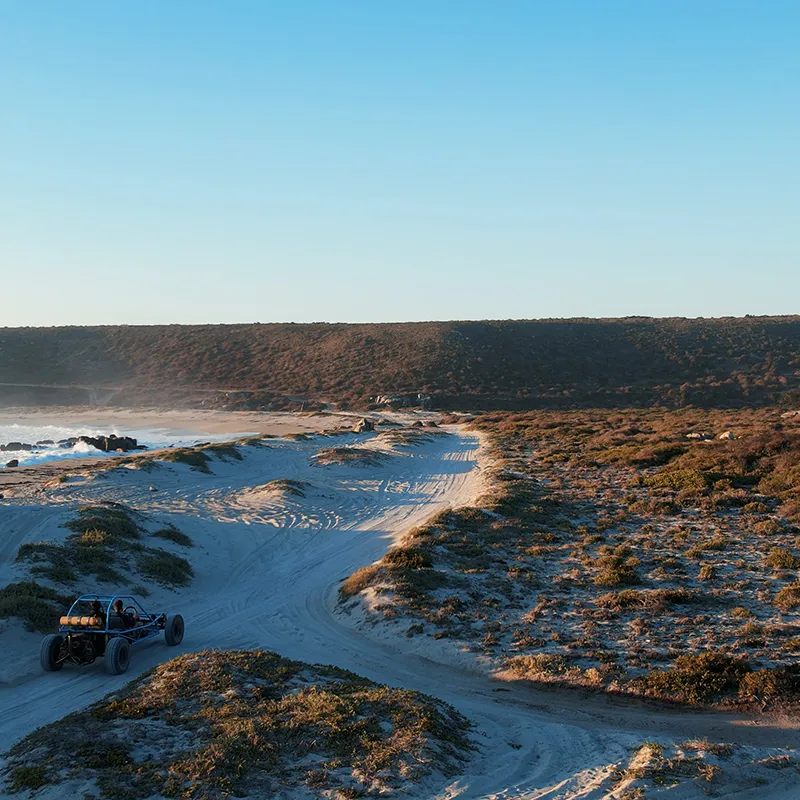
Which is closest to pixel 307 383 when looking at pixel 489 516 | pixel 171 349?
pixel 171 349

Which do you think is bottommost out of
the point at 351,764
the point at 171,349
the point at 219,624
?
the point at 219,624

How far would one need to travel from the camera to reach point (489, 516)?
950 inches

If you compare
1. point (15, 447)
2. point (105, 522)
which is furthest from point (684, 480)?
point (15, 447)

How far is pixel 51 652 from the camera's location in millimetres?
12289

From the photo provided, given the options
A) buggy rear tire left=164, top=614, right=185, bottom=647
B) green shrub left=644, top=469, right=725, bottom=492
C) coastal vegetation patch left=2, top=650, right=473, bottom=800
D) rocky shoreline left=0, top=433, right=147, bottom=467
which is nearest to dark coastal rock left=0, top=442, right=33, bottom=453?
rocky shoreline left=0, top=433, right=147, bottom=467

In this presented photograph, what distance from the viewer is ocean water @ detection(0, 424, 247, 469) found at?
4728cm

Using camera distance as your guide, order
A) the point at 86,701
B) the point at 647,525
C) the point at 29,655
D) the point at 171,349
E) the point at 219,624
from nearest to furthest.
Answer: the point at 86,701
the point at 29,655
the point at 219,624
the point at 647,525
the point at 171,349

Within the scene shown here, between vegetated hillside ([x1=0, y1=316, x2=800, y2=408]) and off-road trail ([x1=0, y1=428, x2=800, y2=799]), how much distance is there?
52921 millimetres

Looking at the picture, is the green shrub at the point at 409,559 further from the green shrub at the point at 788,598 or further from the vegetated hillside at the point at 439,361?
the vegetated hillside at the point at 439,361

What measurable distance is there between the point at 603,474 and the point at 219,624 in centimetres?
2230

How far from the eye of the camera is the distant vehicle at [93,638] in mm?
12258

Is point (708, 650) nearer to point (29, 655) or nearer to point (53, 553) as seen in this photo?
point (29, 655)

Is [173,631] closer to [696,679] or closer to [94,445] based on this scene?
[696,679]

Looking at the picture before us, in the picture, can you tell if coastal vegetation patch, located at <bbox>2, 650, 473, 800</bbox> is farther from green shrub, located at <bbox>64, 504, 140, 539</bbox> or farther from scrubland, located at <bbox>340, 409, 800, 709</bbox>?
green shrub, located at <bbox>64, 504, 140, 539</bbox>
